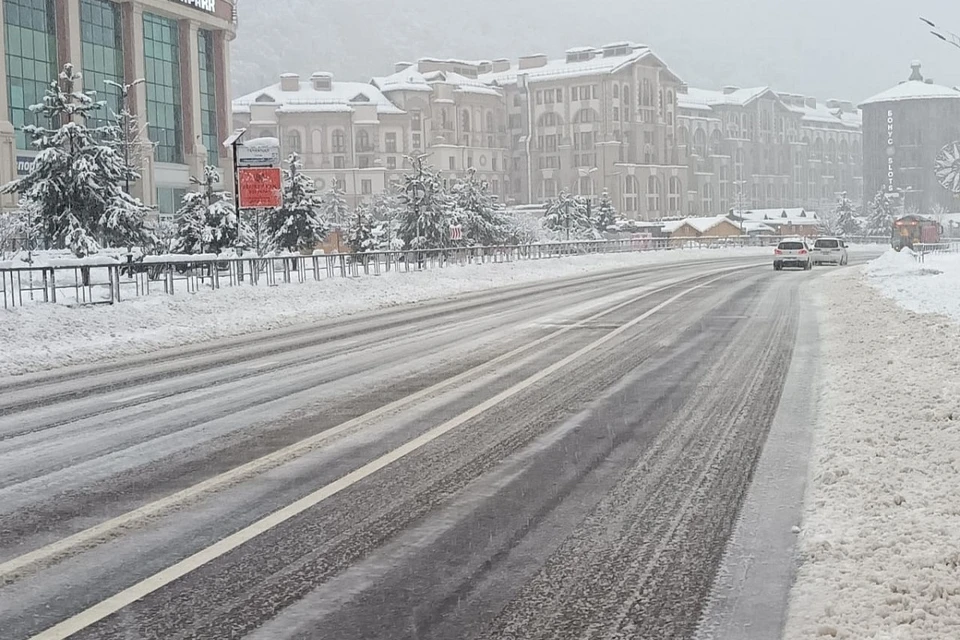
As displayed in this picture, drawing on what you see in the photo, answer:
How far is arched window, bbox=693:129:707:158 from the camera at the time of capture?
7082 inches

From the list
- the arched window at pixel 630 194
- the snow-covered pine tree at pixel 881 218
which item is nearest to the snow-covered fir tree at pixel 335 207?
the arched window at pixel 630 194

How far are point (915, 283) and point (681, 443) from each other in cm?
2409

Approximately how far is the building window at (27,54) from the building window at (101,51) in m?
3.00

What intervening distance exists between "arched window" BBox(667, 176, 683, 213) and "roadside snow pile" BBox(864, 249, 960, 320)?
377 feet

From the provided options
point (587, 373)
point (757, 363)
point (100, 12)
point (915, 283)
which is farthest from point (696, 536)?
point (100, 12)

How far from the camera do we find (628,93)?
501 ft

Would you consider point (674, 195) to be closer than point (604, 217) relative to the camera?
No

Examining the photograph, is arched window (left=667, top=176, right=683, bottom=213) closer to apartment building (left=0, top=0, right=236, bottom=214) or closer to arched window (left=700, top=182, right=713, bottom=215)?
arched window (left=700, top=182, right=713, bottom=215)

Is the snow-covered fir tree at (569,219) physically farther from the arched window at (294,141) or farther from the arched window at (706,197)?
the arched window at (706,197)

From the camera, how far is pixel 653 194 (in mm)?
157750

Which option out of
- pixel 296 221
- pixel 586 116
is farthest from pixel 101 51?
pixel 586 116

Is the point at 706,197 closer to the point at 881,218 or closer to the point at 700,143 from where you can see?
the point at 700,143

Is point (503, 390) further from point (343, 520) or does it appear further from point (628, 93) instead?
point (628, 93)

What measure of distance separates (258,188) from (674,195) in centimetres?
12872
